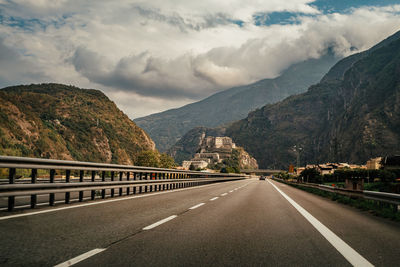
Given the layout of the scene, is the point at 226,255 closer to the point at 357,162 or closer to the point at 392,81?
the point at 357,162

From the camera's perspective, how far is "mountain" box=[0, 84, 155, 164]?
114 m

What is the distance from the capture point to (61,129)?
159 meters

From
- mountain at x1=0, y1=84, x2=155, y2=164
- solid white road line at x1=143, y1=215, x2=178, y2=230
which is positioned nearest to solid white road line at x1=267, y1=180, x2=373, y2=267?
solid white road line at x1=143, y1=215, x2=178, y2=230

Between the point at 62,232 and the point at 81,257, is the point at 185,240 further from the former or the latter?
the point at 62,232

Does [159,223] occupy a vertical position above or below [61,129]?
below

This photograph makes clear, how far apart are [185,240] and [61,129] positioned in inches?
6507

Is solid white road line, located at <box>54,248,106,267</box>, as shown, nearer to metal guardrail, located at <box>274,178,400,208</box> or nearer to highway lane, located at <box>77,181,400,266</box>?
highway lane, located at <box>77,181,400,266</box>

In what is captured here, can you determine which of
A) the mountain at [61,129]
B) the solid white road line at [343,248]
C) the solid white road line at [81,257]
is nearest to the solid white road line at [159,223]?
the solid white road line at [81,257]

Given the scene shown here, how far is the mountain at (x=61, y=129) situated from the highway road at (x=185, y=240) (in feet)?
335

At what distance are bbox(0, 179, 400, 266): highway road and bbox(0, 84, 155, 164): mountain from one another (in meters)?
102

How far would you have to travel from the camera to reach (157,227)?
6.39 metres

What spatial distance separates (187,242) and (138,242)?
69cm

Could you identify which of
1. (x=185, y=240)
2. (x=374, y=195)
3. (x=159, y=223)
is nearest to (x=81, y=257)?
(x=185, y=240)

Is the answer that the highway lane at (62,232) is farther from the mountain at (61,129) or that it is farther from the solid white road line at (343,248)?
the mountain at (61,129)
